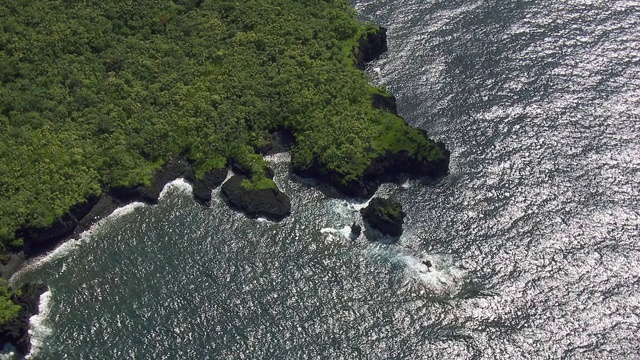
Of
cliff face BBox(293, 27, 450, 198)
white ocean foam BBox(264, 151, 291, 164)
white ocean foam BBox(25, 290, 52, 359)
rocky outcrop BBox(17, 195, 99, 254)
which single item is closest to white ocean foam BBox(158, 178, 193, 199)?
rocky outcrop BBox(17, 195, 99, 254)

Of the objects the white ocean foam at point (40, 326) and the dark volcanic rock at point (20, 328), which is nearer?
the dark volcanic rock at point (20, 328)

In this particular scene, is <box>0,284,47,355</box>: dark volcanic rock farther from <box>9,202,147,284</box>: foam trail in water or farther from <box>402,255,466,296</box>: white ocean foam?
<box>402,255,466,296</box>: white ocean foam

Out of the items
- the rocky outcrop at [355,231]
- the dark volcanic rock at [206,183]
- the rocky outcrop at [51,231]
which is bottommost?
the rocky outcrop at [355,231]

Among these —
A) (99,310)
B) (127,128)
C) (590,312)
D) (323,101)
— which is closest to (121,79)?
(127,128)

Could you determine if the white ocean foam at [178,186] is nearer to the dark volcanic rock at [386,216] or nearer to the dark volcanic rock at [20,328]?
the dark volcanic rock at [20,328]

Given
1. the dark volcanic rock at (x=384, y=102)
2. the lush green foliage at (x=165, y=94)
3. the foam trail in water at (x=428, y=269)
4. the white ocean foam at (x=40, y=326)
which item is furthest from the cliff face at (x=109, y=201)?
the foam trail in water at (x=428, y=269)

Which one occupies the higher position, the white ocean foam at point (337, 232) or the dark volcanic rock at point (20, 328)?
the dark volcanic rock at point (20, 328)

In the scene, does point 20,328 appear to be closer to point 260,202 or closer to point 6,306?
point 6,306
